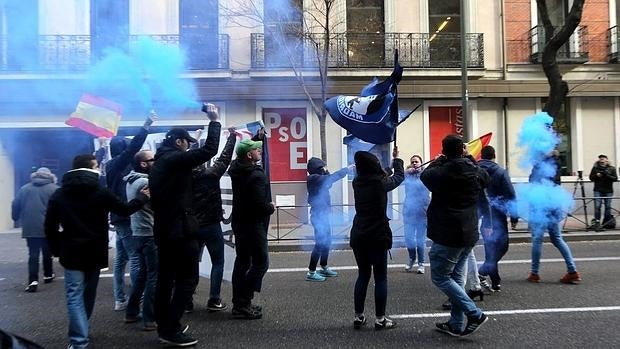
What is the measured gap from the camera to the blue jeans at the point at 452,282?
5039 mm

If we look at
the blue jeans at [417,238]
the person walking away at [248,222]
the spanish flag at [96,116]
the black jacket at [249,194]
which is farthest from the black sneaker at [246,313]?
the blue jeans at [417,238]

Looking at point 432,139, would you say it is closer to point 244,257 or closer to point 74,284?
point 244,257

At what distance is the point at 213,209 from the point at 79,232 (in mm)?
1636

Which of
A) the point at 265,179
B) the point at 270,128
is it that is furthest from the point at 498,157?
the point at 265,179

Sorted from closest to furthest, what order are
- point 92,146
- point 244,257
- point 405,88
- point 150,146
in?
point 244,257 < point 92,146 < point 150,146 < point 405,88

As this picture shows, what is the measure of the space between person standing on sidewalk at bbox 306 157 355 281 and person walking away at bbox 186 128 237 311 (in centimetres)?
152

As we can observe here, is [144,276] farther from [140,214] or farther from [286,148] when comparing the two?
[286,148]

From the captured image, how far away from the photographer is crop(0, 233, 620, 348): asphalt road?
504 cm

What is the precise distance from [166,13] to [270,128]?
8618mm

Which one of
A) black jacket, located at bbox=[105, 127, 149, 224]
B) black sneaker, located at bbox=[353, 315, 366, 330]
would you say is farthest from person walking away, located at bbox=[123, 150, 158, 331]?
black sneaker, located at bbox=[353, 315, 366, 330]

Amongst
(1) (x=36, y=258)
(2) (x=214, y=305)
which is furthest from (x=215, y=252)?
(1) (x=36, y=258)

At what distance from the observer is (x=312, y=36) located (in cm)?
876

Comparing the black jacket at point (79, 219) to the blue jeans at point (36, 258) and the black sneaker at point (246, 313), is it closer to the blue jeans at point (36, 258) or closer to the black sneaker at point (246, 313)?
the black sneaker at point (246, 313)

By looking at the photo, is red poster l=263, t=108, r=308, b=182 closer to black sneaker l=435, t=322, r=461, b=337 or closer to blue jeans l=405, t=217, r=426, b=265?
blue jeans l=405, t=217, r=426, b=265
